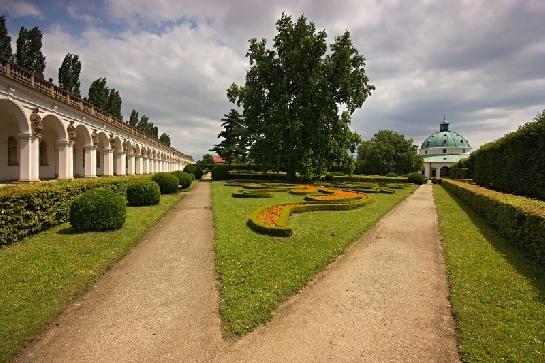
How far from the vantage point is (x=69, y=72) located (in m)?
34.1

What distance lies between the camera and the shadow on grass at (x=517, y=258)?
675 centimetres

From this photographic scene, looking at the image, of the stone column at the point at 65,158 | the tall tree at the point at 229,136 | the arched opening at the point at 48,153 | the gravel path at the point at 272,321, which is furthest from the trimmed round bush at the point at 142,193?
the tall tree at the point at 229,136

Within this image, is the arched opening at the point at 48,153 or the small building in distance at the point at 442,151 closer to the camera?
the arched opening at the point at 48,153

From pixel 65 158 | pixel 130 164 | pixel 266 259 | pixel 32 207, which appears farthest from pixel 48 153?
pixel 266 259

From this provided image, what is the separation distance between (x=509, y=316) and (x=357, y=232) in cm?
604

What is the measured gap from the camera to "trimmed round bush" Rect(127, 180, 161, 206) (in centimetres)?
1670

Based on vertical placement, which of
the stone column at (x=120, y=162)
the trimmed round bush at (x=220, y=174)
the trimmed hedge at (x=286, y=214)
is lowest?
the trimmed hedge at (x=286, y=214)

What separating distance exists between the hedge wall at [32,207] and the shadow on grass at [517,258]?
13083 millimetres

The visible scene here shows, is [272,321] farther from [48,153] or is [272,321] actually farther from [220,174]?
[220,174]

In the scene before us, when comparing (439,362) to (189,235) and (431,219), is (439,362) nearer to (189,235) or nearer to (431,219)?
(189,235)

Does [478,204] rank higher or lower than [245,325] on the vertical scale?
higher

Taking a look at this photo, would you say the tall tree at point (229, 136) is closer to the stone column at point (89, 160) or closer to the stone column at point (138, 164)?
the stone column at point (138, 164)

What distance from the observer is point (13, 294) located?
5766 mm

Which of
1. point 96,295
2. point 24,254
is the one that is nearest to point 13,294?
point 96,295
